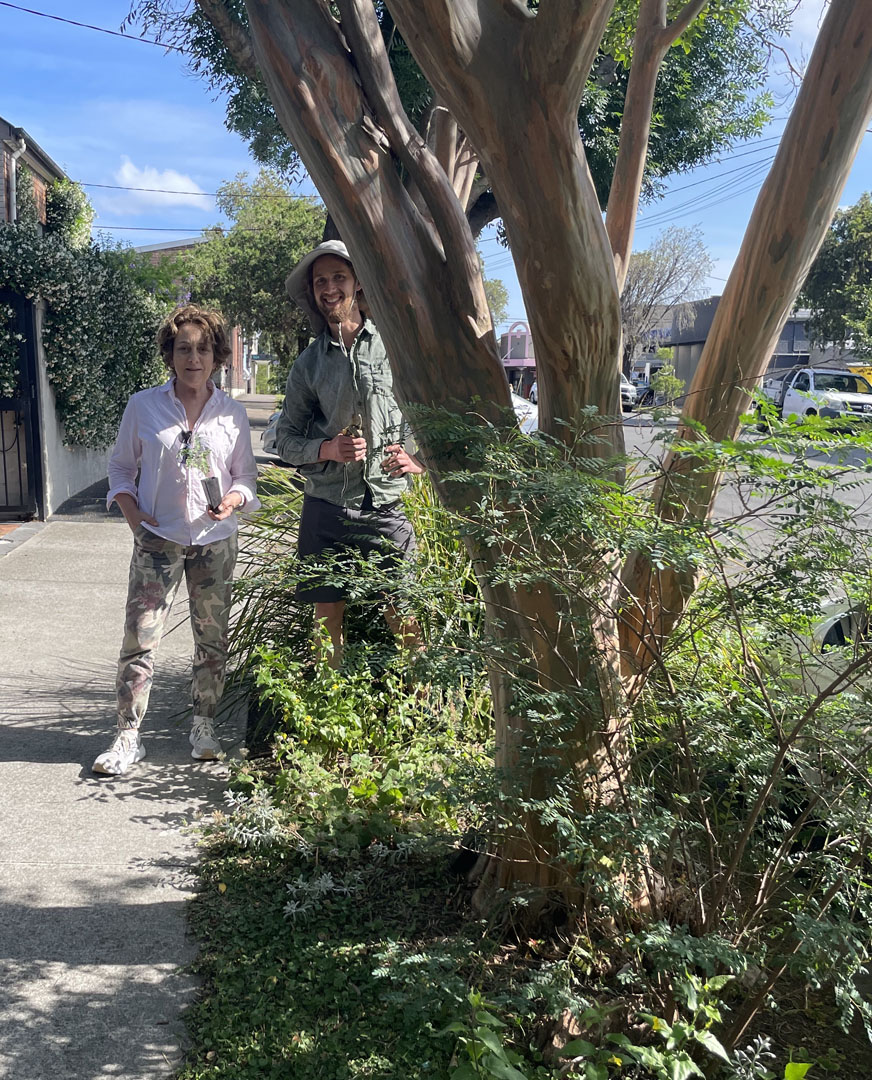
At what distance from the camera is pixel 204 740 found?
4.51 metres

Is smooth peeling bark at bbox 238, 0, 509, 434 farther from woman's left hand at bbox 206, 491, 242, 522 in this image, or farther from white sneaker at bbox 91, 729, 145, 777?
white sneaker at bbox 91, 729, 145, 777

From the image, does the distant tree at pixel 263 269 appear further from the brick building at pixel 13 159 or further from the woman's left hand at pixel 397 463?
the woman's left hand at pixel 397 463

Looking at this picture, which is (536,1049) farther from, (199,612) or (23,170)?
(23,170)

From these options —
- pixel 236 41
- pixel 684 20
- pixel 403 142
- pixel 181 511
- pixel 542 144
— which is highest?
pixel 236 41

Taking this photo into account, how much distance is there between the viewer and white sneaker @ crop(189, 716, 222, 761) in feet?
14.7

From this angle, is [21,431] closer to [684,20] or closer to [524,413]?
[684,20]

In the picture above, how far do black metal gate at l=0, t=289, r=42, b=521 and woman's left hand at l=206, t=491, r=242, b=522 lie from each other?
6.81m

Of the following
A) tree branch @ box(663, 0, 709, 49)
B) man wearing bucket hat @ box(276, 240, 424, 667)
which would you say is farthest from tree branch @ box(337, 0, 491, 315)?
tree branch @ box(663, 0, 709, 49)

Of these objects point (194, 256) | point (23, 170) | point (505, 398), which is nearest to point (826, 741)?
point (505, 398)

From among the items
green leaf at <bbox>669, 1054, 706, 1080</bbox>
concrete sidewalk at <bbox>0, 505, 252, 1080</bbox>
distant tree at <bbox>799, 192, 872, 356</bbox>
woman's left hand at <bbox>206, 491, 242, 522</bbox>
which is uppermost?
distant tree at <bbox>799, 192, 872, 356</bbox>

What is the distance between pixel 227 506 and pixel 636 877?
247cm

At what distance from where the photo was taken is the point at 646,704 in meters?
2.72

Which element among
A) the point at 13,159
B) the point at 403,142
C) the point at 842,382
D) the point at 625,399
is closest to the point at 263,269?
the point at 13,159

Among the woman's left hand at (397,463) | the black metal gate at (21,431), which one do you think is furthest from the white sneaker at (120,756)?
the black metal gate at (21,431)
